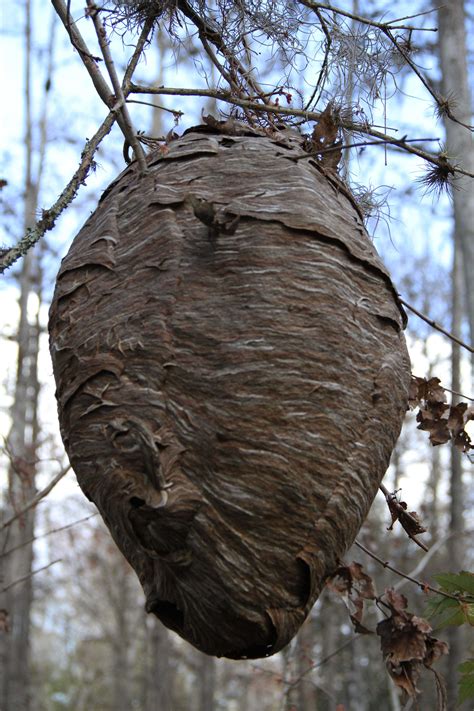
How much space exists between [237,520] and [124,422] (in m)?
0.29

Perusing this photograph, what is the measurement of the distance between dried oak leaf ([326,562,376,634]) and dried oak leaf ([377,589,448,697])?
100 mm

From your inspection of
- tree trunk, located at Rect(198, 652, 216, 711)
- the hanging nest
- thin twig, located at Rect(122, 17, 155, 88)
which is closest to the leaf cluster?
the hanging nest

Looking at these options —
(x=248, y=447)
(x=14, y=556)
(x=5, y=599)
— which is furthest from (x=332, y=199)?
(x=5, y=599)

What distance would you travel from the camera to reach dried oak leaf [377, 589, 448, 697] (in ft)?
6.45

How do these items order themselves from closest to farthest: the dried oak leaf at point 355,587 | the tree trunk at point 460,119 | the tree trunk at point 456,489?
the dried oak leaf at point 355,587 < the tree trunk at point 460,119 < the tree trunk at point 456,489

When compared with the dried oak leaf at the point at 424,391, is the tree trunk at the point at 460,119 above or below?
above

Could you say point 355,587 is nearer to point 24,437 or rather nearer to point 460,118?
point 460,118

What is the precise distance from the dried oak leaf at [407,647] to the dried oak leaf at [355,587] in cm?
10

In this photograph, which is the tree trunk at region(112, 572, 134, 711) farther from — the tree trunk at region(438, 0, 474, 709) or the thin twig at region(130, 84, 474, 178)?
the thin twig at region(130, 84, 474, 178)

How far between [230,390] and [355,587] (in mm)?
813

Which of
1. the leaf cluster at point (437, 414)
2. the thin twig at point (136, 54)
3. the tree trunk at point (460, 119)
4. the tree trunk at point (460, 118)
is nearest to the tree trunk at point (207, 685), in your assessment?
the tree trunk at point (460, 119)

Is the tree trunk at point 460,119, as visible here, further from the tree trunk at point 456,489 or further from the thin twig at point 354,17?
the tree trunk at point 456,489

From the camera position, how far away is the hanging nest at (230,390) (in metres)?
1.60

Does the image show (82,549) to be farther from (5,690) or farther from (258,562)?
(258,562)
